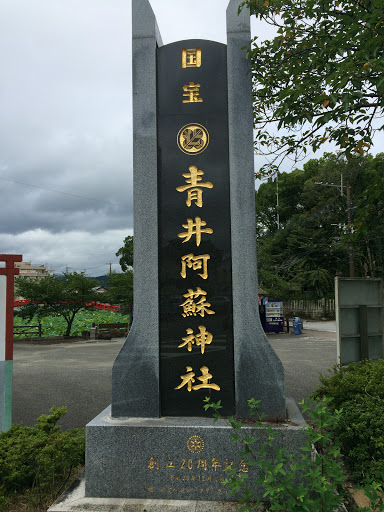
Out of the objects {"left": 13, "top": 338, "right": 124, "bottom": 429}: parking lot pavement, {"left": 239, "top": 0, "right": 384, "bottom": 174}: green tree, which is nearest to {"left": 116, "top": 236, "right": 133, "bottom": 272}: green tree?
{"left": 13, "top": 338, "right": 124, "bottom": 429}: parking lot pavement

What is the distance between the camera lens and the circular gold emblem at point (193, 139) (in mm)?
4312

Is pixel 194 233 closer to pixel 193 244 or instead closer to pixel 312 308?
pixel 193 244

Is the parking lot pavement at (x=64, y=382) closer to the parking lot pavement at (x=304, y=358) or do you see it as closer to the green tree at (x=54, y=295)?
the green tree at (x=54, y=295)

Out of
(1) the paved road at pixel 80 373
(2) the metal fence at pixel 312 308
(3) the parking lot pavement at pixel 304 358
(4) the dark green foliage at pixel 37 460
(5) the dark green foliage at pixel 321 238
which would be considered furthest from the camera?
(2) the metal fence at pixel 312 308

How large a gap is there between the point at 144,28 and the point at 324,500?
15.3ft

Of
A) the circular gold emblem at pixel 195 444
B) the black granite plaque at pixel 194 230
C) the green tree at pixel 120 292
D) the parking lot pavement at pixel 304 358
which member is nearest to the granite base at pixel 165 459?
the circular gold emblem at pixel 195 444

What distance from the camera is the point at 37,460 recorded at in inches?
151

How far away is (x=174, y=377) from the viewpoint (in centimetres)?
418

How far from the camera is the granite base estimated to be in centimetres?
369

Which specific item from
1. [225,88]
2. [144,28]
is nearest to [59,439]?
[225,88]

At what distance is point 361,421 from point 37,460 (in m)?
3.21

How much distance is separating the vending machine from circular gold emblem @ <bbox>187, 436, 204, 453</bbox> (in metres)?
16.8

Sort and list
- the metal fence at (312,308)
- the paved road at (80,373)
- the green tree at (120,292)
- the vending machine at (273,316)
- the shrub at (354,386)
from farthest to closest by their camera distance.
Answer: the metal fence at (312,308), the green tree at (120,292), the vending machine at (273,316), the paved road at (80,373), the shrub at (354,386)

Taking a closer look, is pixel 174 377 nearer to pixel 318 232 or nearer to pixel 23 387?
pixel 23 387
